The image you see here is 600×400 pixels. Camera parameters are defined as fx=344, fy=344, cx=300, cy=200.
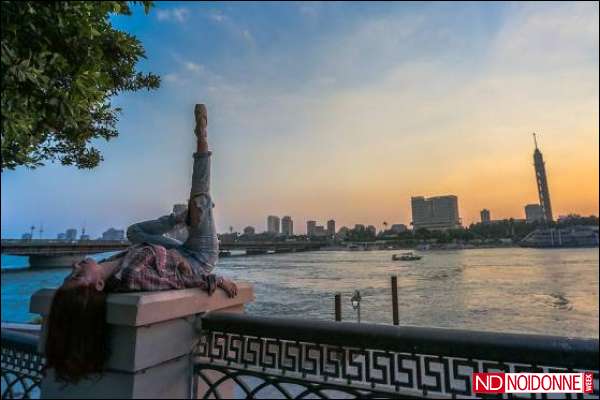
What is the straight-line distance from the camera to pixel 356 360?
1.46 m

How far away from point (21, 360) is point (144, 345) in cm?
117

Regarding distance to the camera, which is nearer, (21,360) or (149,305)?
(149,305)

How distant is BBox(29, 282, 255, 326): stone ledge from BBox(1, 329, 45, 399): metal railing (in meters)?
0.58

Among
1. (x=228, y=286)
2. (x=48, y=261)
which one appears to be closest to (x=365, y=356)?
(x=228, y=286)

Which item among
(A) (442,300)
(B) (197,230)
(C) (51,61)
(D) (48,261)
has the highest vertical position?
(C) (51,61)

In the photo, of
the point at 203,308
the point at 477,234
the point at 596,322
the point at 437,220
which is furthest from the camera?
the point at 477,234

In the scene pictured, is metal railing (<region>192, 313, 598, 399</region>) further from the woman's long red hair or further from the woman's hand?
the woman's long red hair

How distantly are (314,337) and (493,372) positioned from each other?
649mm

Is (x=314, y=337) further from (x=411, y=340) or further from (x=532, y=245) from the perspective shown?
(x=532, y=245)

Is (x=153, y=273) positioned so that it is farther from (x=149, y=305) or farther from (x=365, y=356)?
(x=365, y=356)

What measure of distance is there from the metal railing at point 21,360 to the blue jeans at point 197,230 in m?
0.80

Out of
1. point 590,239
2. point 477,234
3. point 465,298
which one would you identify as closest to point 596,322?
point 465,298

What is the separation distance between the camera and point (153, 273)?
1.55 metres

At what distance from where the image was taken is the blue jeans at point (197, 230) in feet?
6.08
